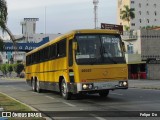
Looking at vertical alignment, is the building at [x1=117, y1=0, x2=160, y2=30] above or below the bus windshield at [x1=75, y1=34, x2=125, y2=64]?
above

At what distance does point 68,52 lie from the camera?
19.2 metres

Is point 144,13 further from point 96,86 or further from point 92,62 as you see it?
point 96,86

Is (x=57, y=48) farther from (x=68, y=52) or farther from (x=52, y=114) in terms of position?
(x=52, y=114)

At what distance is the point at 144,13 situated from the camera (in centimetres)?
16100

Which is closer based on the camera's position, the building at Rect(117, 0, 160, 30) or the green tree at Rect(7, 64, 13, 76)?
the green tree at Rect(7, 64, 13, 76)

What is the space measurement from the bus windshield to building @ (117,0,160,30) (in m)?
141

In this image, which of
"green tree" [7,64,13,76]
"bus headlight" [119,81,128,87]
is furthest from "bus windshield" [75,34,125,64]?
"green tree" [7,64,13,76]

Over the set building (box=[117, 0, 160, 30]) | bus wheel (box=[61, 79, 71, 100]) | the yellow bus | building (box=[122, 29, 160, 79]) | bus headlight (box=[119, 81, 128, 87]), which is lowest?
bus wheel (box=[61, 79, 71, 100])

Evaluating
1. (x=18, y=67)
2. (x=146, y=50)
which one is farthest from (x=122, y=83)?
(x=18, y=67)

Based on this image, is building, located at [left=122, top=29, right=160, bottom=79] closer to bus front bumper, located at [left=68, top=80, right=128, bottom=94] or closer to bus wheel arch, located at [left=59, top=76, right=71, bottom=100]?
bus wheel arch, located at [left=59, top=76, right=71, bottom=100]

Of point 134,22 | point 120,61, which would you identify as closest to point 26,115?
point 120,61

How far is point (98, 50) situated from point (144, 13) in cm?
14551

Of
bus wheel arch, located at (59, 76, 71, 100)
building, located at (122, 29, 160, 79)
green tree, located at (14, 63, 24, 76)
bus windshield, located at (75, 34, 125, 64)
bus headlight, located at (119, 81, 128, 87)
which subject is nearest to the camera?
bus windshield, located at (75, 34, 125, 64)

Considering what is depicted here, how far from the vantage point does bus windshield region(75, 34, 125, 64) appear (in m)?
18.3
